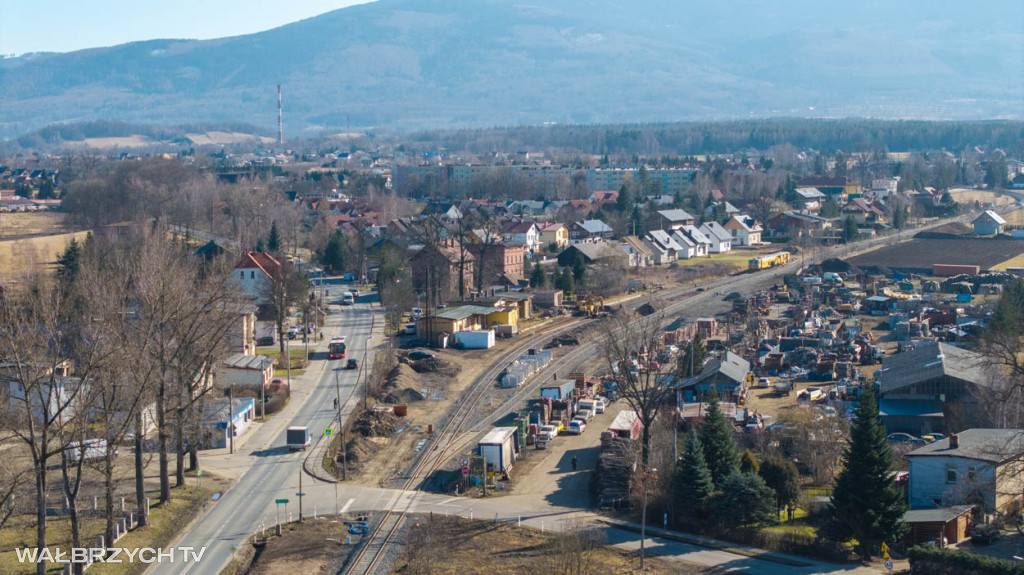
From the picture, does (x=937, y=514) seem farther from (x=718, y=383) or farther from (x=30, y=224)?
(x=30, y=224)

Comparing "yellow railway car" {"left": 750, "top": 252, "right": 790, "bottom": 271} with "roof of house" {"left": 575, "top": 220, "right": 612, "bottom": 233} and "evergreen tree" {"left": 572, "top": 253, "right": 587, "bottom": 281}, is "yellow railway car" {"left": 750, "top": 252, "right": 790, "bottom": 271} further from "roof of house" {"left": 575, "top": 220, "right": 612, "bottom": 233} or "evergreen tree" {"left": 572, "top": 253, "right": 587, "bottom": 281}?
"evergreen tree" {"left": 572, "top": 253, "right": 587, "bottom": 281}

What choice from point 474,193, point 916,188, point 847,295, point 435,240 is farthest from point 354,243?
point 916,188

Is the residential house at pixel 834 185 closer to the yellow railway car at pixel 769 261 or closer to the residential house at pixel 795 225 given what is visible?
the residential house at pixel 795 225

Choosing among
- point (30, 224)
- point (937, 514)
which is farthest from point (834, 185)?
point (937, 514)


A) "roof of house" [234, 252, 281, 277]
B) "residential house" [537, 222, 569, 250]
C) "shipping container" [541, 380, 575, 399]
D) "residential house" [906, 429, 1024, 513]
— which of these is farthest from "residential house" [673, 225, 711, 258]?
"residential house" [906, 429, 1024, 513]

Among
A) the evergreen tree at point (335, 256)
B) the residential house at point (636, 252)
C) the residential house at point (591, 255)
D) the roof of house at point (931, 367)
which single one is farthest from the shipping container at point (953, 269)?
the evergreen tree at point (335, 256)

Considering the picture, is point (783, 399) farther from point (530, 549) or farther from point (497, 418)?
point (530, 549)
